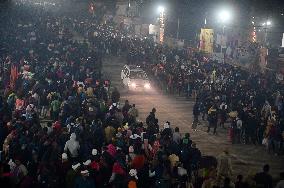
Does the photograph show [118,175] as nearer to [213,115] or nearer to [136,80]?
[213,115]

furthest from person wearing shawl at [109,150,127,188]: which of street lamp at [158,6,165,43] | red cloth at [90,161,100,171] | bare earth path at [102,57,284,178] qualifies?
street lamp at [158,6,165,43]

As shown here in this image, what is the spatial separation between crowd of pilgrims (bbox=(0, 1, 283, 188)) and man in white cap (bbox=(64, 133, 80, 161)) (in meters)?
0.03

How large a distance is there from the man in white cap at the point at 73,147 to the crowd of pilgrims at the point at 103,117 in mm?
33

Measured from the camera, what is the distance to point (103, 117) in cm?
1842

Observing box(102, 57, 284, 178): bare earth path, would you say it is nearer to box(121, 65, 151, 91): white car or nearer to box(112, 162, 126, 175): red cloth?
box(121, 65, 151, 91): white car

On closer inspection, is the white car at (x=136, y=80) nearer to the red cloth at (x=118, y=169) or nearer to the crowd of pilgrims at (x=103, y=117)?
the crowd of pilgrims at (x=103, y=117)

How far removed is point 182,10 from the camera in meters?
53.2

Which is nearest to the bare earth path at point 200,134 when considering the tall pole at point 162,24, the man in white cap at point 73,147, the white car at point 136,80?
the white car at point 136,80

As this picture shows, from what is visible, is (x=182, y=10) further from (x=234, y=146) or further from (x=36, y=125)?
(x=36, y=125)

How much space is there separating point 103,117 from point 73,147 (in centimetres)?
477

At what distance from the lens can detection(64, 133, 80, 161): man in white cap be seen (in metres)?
13.7

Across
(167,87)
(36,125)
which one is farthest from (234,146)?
(167,87)

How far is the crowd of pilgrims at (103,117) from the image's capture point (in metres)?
12.0

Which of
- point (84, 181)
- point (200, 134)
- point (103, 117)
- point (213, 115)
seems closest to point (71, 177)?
point (84, 181)
